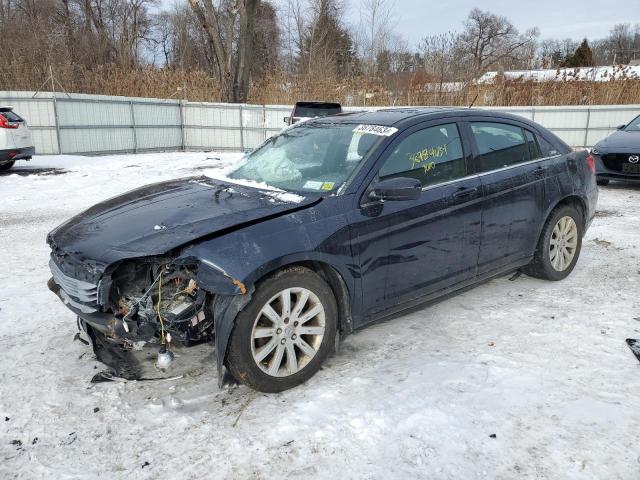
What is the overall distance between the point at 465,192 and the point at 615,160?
7483 millimetres

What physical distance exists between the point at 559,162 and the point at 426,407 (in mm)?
3024

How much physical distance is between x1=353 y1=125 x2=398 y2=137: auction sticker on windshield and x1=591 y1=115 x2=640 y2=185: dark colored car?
308 inches

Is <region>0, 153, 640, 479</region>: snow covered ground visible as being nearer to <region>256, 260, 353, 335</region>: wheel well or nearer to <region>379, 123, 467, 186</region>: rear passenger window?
<region>256, 260, 353, 335</region>: wheel well

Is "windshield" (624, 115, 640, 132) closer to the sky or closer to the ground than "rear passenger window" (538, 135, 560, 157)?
closer to the sky

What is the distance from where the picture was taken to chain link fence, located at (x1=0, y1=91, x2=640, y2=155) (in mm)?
15719

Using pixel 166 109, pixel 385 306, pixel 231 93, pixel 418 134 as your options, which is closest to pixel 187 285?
pixel 385 306

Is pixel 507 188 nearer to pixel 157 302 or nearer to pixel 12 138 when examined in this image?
pixel 157 302

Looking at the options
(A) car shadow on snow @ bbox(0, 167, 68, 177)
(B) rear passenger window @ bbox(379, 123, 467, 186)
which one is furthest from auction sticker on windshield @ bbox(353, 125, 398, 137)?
(A) car shadow on snow @ bbox(0, 167, 68, 177)

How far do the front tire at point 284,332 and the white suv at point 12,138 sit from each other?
1134 cm

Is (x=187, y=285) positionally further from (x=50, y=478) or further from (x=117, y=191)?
(x=117, y=191)

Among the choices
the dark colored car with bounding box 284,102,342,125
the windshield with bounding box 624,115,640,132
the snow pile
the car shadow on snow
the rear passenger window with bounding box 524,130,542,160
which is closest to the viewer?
the rear passenger window with bounding box 524,130,542,160

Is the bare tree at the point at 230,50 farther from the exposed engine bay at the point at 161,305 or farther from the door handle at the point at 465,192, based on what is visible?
the exposed engine bay at the point at 161,305

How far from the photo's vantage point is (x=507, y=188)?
166 inches

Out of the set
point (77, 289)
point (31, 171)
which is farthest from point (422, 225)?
point (31, 171)
